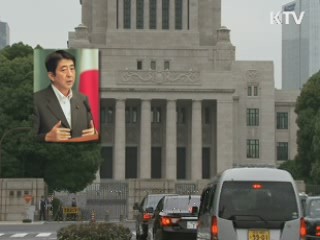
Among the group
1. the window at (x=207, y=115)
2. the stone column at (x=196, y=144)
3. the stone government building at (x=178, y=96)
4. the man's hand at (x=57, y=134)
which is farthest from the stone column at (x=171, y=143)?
the man's hand at (x=57, y=134)

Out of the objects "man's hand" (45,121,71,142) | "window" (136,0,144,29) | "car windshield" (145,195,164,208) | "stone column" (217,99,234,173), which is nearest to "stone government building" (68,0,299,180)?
"stone column" (217,99,234,173)

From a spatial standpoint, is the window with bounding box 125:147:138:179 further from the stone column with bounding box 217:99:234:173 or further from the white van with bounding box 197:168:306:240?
the white van with bounding box 197:168:306:240

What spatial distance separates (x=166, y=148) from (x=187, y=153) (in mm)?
3772

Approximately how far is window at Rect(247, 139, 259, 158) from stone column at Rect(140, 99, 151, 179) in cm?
1348

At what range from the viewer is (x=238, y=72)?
10794 cm

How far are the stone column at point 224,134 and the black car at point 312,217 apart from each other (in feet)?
238

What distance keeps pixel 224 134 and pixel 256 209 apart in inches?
3173

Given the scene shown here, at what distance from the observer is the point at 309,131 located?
278 ft

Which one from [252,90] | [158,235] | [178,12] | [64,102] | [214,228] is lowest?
[158,235]

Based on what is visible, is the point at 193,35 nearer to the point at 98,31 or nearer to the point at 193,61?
the point at 193,61

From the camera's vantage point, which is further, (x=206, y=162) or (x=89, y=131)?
(x=206, y=162)

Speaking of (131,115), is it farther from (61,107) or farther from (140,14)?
(61,107)

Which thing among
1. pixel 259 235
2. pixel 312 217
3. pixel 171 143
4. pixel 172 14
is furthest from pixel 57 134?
pixel 172 14

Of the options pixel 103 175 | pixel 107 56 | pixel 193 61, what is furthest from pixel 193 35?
pixel 103 175
